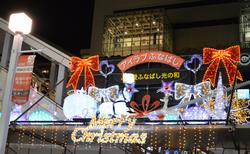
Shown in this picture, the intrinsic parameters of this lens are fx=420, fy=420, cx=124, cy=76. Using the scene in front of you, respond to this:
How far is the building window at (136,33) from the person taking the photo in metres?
39.8

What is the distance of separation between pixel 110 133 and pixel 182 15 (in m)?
29.0

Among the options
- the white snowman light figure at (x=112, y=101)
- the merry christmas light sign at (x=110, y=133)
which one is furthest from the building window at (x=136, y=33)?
the merry christmas light sign at (x=110, y=133)

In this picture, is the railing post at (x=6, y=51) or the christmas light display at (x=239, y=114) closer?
the christmas light display at (x=239, y=114)

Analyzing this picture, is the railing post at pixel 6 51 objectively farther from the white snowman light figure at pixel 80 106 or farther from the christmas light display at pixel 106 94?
the white snowman light figure at pixel 80 106

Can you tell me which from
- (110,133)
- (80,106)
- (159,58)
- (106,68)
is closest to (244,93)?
(106,68)

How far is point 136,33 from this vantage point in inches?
1631

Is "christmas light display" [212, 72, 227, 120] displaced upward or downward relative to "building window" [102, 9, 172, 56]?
downward

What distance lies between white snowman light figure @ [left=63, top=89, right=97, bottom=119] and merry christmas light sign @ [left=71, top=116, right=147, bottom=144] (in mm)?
1070

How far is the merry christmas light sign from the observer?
1310 centimetres

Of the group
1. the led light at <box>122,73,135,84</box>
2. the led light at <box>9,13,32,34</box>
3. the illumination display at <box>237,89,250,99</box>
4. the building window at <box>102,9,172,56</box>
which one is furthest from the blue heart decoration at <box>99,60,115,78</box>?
the building window at <box>102,9,172,56</box>

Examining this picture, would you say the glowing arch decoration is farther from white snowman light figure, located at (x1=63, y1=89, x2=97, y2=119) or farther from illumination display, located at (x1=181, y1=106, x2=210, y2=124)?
white snowman light figure, located at (x1=63, y1=89, x2=97, y2=119)

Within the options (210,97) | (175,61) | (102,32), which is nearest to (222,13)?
(102,32)

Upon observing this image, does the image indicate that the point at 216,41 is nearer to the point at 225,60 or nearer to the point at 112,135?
the point at 225,60

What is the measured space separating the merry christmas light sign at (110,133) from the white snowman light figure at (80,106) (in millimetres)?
1070
